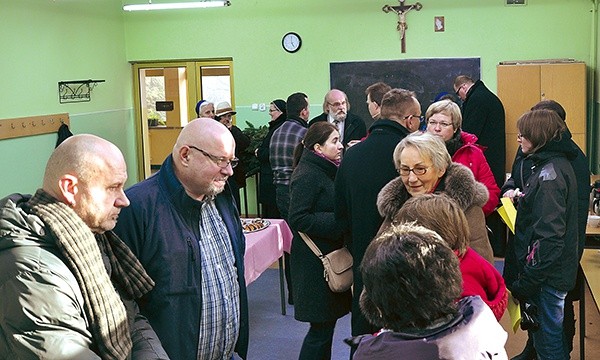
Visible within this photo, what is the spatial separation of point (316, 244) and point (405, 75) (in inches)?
227

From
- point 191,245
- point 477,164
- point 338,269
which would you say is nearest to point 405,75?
point 477,164

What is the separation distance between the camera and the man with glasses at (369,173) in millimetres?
3596

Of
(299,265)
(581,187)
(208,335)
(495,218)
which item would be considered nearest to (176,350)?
(208,335)

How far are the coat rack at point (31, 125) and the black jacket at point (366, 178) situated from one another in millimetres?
5184

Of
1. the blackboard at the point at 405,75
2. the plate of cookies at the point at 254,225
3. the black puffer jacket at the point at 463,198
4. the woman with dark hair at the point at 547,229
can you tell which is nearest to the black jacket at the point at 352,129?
the plate of cookies at the point at 254,225

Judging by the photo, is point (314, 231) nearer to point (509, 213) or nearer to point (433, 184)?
point (433, 184)

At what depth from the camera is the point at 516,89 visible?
892 centimetres

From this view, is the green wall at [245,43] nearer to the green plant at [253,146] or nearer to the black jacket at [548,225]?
the green plant at [253,146]

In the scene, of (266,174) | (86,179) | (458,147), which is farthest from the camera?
(266,174)

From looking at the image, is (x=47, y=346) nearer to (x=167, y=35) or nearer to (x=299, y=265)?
(x=299, y=265)

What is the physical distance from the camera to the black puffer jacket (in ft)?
10.4

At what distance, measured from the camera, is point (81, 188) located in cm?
211

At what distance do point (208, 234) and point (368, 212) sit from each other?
1.00 m

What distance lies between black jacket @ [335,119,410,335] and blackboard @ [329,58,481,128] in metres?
5.80
